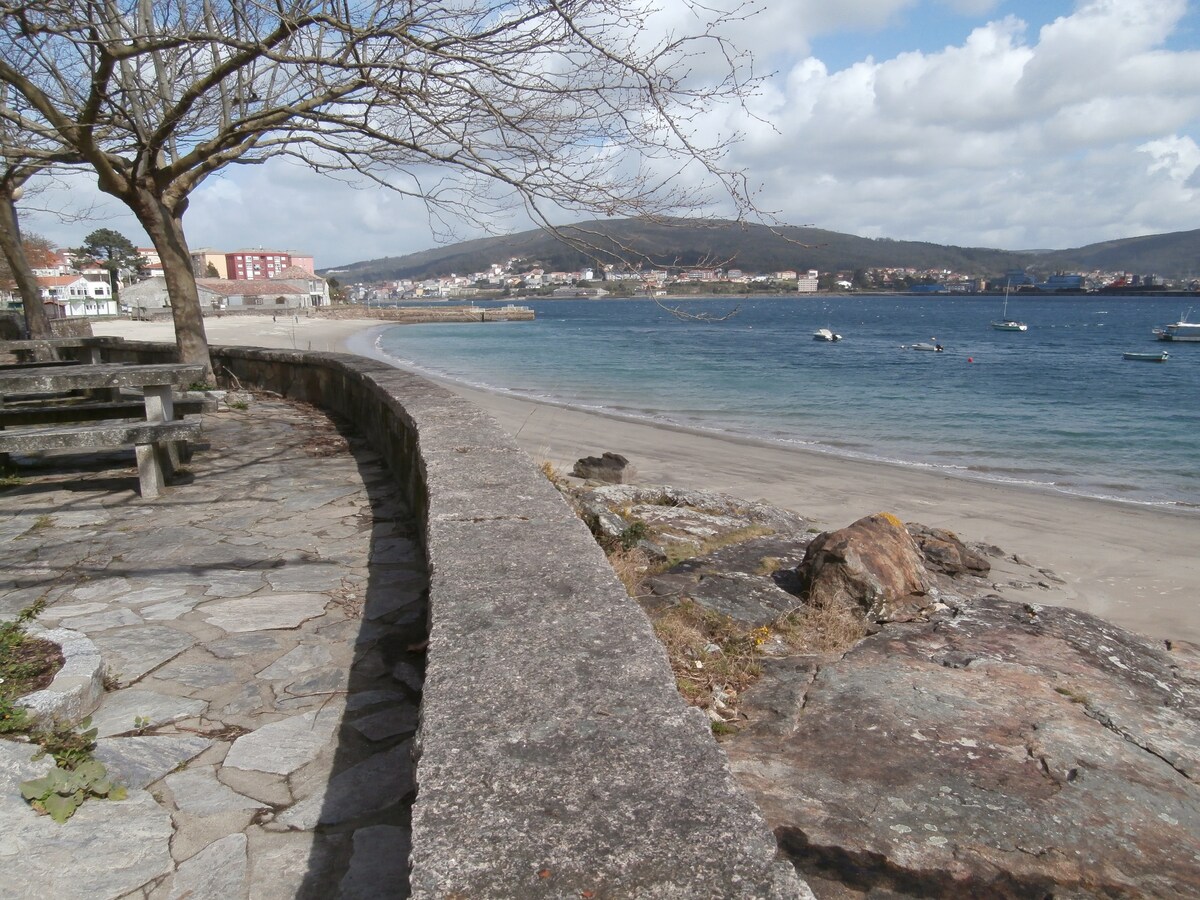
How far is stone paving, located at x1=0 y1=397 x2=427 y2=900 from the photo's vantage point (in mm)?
2055

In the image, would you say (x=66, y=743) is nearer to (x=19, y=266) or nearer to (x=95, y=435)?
(x=95, y=435)

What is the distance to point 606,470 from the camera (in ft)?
34.0

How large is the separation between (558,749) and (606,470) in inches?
338

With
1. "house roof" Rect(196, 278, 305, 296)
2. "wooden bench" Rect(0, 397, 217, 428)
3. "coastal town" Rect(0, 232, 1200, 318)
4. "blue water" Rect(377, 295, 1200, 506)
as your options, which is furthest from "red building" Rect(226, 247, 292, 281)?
"wooden bench" Rect(0, 397, 217, 428)

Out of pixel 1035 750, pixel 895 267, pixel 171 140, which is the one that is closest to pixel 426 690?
pixel 1035 750

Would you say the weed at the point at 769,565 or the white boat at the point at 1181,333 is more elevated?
the weed at the point at 769,565

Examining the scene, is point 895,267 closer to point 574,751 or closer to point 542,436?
point 542,436

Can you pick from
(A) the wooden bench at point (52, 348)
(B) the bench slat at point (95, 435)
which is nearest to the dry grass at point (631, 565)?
(B) the bench slat at point (95, 435)

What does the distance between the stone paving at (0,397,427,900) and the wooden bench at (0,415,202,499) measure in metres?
0.17

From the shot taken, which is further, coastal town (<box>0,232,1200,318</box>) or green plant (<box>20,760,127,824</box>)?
coastal town (<box>0,232,1200,318</box>)

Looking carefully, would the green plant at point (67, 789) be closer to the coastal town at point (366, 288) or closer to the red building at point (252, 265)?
the coastal town at point (366, 288)

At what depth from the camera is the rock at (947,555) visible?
7.00 metres

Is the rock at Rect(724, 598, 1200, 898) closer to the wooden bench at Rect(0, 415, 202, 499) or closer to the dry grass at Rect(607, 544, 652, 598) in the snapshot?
the dry grass at Rect(607, 544, 652, 598)

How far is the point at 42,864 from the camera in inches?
77.9
